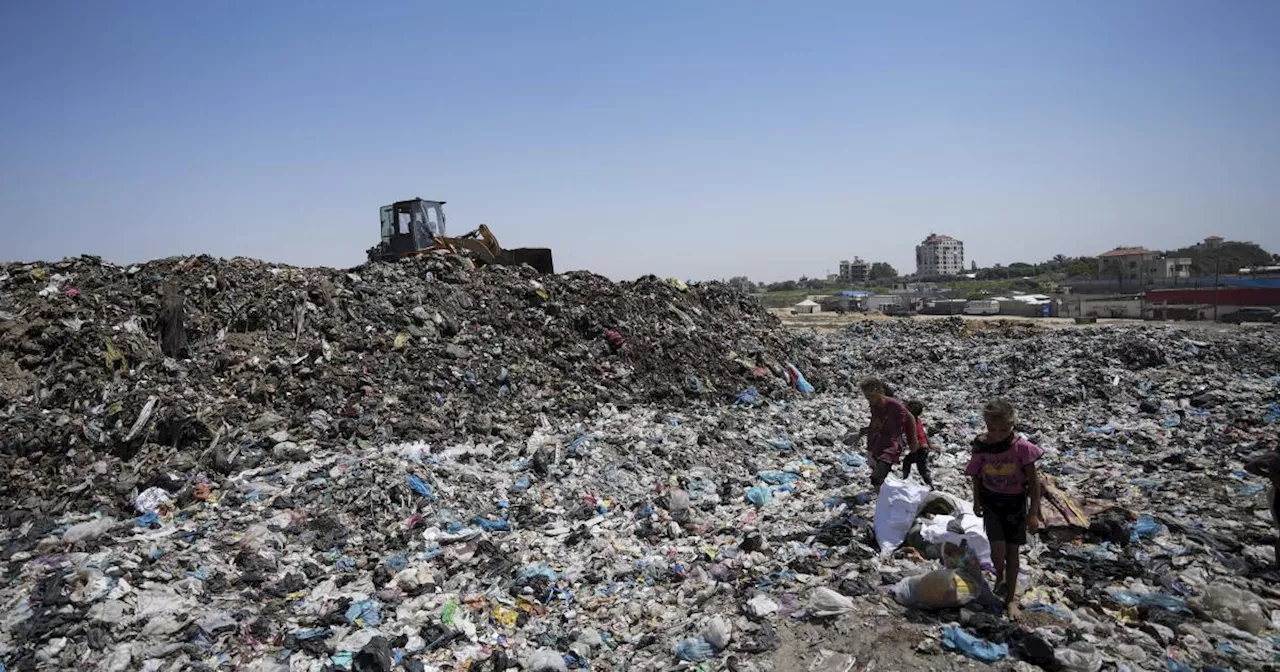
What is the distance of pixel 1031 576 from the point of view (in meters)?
3.92

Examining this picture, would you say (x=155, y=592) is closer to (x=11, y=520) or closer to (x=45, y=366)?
(x=11, y=520)

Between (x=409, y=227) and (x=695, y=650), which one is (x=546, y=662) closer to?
(x=695, y=650)

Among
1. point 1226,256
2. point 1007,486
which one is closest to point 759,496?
point 1007,486

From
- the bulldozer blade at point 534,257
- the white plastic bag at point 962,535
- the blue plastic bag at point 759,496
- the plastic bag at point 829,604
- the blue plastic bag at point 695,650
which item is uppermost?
the bulldozer blade at point 534,257

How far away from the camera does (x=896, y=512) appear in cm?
448

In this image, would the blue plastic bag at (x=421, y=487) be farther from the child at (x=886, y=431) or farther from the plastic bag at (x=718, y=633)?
the child at (x=886, y=431)

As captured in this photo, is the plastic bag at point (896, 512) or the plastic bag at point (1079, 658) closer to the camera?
the plastic bag at point (1079, 658)

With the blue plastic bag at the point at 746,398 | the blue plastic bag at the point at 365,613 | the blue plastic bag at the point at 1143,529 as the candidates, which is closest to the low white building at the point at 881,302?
the blue plastic bag at the point at 746,398

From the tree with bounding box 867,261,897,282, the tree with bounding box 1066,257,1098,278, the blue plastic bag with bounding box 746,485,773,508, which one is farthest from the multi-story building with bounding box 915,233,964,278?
the blue plastic bag with bounding box 746,485,773,508

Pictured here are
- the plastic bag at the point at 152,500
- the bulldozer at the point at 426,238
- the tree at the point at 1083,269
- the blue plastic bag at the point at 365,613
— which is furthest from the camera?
the tree at the point at 1083,269

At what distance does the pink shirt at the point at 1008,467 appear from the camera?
11.2 feet

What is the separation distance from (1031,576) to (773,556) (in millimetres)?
1549

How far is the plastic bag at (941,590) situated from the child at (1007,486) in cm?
19

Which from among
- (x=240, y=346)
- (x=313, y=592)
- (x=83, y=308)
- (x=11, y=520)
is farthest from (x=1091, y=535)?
(x=83, y=308)
